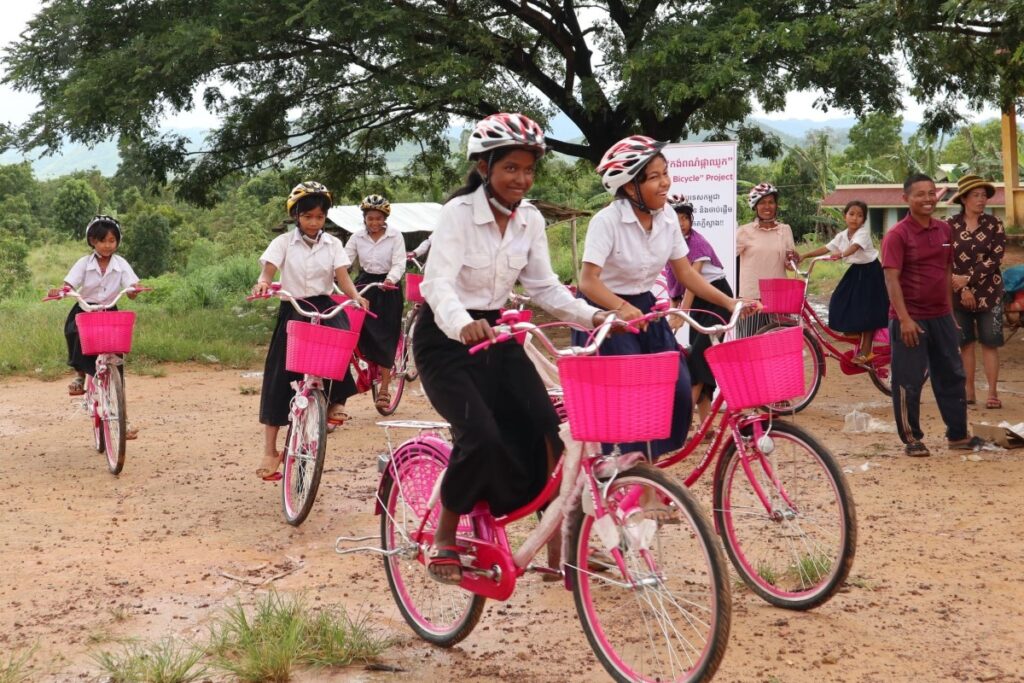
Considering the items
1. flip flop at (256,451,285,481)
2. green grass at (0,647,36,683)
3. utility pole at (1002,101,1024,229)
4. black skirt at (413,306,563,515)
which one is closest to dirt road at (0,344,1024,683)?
green grass at (0,647,36,683)

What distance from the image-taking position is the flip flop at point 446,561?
14.2 feet

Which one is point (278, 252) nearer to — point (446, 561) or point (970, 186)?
point (446, 561)

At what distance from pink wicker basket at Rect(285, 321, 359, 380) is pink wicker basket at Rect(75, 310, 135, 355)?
2.15 meters

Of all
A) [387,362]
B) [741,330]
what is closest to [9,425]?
[387,362]

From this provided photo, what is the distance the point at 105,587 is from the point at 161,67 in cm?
1110

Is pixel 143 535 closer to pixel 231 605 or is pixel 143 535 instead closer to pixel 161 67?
pixel 231 605

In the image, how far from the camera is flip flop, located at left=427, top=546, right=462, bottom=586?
433cm

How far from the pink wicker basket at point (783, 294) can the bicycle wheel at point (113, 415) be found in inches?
201

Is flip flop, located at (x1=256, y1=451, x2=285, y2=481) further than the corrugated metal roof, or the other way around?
the corrugated metal roof

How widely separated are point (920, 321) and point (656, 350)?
3345 mm

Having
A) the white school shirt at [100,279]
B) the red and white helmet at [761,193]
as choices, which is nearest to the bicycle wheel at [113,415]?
the white school shirt at [100,279]

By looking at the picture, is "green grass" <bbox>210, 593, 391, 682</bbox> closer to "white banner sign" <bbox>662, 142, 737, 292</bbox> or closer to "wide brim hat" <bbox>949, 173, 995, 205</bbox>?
"wide brim hat" <bbox>949, 173, 995, 205</bbox>

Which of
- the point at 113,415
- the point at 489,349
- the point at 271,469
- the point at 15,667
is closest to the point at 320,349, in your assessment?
the point at 271,469

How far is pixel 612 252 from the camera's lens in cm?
526
